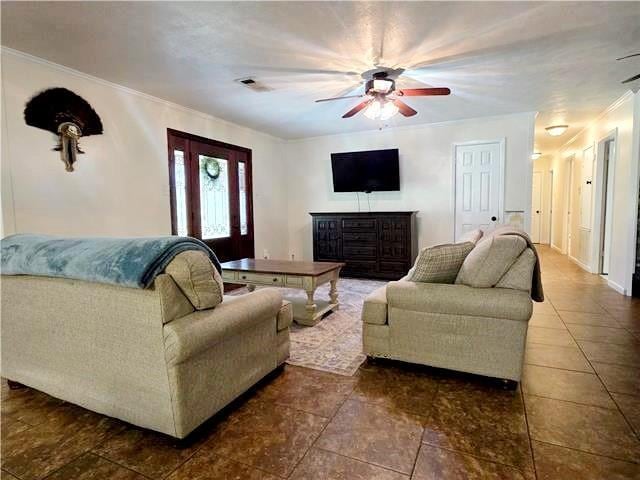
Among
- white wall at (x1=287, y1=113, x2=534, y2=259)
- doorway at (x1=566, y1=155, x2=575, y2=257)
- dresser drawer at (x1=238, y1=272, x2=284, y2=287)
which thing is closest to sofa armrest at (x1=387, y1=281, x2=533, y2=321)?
dresser drawer at (x1=238, y1=272, x2=284, y2=287)

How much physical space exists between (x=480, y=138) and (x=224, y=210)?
13.2 ft

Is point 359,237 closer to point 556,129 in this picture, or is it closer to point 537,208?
point 556,129

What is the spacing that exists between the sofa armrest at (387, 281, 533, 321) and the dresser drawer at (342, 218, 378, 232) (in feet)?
10.3

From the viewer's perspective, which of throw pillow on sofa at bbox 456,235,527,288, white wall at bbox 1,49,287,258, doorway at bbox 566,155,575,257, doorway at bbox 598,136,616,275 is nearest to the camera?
throw pillow on sofa at bbox 456,235,527,288

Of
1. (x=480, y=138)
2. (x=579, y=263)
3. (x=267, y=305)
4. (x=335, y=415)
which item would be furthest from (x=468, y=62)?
(x=579, y=263)

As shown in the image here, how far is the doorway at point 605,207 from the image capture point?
5.29 metres

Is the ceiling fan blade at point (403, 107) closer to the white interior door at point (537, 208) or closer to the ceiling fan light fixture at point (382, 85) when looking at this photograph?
the ceiling fan light fixture at point (382, 85)

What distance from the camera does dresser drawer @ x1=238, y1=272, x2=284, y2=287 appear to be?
137 inches

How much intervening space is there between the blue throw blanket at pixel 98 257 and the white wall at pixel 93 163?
110 cm

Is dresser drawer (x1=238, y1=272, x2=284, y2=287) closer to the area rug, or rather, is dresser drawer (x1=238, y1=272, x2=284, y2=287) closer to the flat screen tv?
the area rug

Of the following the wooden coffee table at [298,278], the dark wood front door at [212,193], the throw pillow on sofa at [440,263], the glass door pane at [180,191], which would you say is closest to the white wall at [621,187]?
the throw pillow on sofa at [440,263]

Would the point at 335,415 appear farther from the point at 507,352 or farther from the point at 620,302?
the point at 620,302

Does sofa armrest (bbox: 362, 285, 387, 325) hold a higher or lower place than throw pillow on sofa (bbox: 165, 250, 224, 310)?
lower

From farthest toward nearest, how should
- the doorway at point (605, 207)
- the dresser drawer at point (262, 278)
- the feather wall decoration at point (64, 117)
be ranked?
the doorway at point (605, 207)
the dresser drawer at point (262, 278)
the feather wall decoration at point (64, 117)
